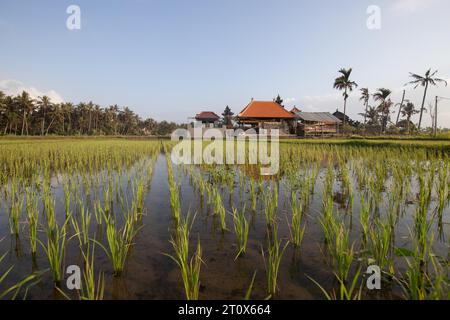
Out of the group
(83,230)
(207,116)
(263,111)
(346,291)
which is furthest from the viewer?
(207,116)

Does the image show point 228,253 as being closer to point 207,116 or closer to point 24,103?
point 207,116

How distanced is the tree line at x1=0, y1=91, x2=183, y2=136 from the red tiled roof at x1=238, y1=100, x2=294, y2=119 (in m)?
32.5

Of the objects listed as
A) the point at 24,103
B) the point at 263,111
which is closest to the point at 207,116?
the point at 263,111

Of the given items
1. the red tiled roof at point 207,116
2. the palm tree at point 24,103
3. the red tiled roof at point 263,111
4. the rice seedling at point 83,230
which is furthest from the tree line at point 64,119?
the rice seedling at point 83,230

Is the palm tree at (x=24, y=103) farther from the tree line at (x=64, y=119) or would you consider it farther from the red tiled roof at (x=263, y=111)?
the red tiled roof at (x=263, y=111)

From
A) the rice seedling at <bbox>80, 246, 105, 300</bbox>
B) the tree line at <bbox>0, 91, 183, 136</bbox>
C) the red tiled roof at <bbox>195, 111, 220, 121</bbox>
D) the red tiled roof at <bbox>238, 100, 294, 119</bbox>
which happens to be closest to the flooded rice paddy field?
the rice seedling at <bbox>80, 246, 105, 300</bbox>

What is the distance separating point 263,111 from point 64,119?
48.8m

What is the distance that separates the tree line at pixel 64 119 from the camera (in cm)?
4016

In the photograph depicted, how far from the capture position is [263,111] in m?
25.9

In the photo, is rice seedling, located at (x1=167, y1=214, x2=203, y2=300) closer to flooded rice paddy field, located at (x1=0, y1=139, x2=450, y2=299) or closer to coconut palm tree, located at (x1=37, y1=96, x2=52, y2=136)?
flooded rice paddy field, located at (x1=0, y1=139, x2=450, y2=299)

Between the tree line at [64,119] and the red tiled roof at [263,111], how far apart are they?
32.5 m
